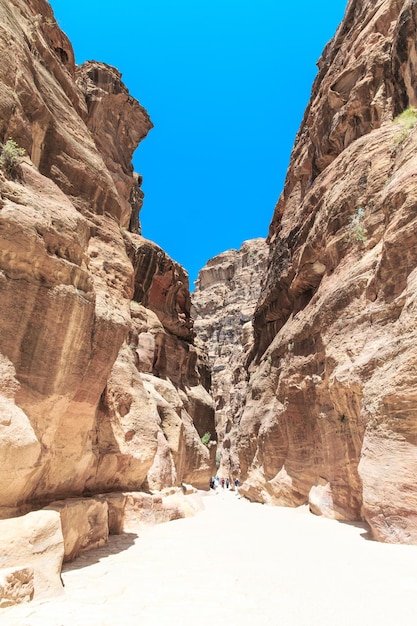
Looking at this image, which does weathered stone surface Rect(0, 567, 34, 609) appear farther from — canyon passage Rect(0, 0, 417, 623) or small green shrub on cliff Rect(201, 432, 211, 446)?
small green shrub on cliff Rect(201, 432, 211, 446)

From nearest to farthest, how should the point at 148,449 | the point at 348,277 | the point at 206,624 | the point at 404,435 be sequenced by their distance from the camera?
the point at 206,624, the point at 404,435, the point at 148,449, the point at 348,277

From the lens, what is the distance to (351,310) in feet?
38.4

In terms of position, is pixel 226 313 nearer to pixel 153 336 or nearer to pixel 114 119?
pixel 153 336

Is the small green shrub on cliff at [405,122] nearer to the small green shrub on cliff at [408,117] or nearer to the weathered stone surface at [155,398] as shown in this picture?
the small green shrub on cliff at [408,117]

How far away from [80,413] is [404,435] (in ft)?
20.9

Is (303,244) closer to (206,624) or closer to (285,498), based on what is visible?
(285,498)

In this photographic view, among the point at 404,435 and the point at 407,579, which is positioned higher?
the point at 404,435

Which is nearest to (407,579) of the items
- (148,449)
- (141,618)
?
(141,618)

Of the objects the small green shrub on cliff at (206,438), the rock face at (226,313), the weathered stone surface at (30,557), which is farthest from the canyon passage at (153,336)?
the rock face at (226,313)

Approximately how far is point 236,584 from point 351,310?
8.37 meters

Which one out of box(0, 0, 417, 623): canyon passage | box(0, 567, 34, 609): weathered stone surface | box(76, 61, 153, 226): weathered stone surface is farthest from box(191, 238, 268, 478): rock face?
box(0, 567, 34, 609): weathered stone surface

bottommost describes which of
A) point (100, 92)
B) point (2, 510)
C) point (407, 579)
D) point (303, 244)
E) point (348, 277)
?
point (407, 579)

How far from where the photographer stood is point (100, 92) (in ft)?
75.4

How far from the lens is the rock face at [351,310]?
799cm
